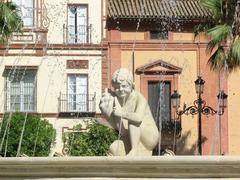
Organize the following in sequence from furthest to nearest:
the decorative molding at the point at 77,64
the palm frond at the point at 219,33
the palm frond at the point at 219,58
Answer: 1. the decorative molding at the point at 77,64
2. the palm frond at the point at 219,58
3. the palm frond at the point at 219,33

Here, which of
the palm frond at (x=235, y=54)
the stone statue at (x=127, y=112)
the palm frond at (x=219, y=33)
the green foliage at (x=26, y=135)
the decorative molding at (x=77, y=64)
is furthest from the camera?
the decorative molding at (x=77, y=64)

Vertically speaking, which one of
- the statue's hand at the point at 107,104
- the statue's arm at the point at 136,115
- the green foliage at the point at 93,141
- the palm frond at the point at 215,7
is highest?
the palm frond at the point at 215,7

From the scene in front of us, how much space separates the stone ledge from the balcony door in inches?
987

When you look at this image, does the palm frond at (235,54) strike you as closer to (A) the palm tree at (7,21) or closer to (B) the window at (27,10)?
(A) the palm tree at (7,21)

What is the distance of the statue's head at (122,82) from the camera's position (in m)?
8.23

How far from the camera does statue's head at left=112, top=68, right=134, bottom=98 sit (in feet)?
27.0

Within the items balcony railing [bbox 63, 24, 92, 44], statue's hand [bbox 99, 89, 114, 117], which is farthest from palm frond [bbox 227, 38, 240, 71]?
statue's hand [bbox 99, 89, 114, 117]

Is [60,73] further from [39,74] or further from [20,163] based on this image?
[20,163]

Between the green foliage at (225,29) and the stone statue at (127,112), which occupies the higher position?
the green foliage at (225,29)

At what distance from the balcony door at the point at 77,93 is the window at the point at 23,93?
1.49m

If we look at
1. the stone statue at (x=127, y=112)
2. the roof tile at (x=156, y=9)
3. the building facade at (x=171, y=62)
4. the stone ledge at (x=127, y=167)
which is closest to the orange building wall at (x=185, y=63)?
the building facade at (x=171, y=62)

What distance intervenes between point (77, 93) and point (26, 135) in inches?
149

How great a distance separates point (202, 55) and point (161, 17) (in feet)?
7.60

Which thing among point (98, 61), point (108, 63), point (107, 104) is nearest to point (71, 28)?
point (98, 61)
